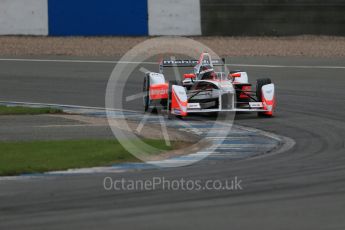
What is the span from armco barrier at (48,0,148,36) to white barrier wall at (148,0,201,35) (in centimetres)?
37

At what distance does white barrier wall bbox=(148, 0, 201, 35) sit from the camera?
31.3 meters

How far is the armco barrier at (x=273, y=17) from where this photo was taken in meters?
30.6

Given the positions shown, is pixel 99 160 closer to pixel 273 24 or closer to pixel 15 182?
pixel 15 182

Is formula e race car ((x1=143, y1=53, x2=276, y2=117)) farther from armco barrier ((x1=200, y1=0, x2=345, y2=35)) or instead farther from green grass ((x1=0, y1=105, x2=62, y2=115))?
→ armco barrier ((x1=200, y1=0, x2=345, y2=35))

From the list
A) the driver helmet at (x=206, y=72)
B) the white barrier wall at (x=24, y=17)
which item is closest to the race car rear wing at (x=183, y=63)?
the driver helmet at (x=206, y=72)

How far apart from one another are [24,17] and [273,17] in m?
8.44

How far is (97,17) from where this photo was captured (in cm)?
3141

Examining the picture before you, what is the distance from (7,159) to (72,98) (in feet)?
29.8

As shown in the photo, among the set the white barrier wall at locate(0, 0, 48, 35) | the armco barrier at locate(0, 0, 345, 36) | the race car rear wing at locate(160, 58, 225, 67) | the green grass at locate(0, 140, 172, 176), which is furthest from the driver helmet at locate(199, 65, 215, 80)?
the white barrier wall at locate(0, 0, 48, 35)

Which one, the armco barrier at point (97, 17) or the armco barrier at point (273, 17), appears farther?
the armco barrier at point (97, 17)

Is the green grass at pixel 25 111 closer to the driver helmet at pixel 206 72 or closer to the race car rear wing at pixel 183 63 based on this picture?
the race car rear wing at pixel 183 63

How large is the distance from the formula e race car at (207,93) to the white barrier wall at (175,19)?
1216 cm

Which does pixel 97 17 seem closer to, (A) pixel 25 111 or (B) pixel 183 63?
(B) pixel 183 63

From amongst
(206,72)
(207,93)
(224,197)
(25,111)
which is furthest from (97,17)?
(224,197)
